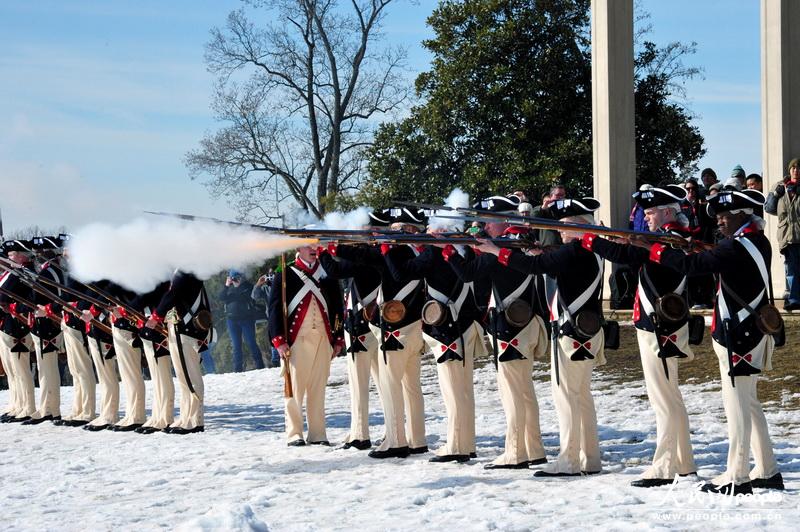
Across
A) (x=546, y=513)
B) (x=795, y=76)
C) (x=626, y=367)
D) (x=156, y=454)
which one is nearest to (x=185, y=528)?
(x=546, y=513)

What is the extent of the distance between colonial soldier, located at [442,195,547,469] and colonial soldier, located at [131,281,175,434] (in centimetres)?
475

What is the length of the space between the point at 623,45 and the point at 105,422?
9227 mm

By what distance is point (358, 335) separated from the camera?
11.2m

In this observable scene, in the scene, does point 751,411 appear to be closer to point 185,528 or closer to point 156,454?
point 185,528

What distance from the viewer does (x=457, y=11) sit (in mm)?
23344

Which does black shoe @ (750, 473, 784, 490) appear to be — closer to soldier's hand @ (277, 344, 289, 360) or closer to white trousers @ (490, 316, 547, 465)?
white trousers @ (490, 316, 547, 465)

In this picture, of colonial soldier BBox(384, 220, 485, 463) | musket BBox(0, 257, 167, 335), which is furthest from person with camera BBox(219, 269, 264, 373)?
colonial soldier BBox(384, 220, 485, 463)

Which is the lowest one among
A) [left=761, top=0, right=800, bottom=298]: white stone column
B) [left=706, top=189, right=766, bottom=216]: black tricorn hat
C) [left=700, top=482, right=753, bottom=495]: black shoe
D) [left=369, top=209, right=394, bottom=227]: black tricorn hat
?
[left=700, top=482, right=753, bottom=495]: black shoe

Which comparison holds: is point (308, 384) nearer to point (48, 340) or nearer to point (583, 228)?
point (583, 228)

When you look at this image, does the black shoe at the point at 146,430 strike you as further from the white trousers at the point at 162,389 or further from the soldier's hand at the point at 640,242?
the soldier's hand at the point at 640,242

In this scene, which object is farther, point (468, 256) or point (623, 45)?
point (623, 45)

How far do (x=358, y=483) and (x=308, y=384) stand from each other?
2.76 meters

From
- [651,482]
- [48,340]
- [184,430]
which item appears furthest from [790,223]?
[48,340]

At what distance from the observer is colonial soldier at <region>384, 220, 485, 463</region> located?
32.7 feet
